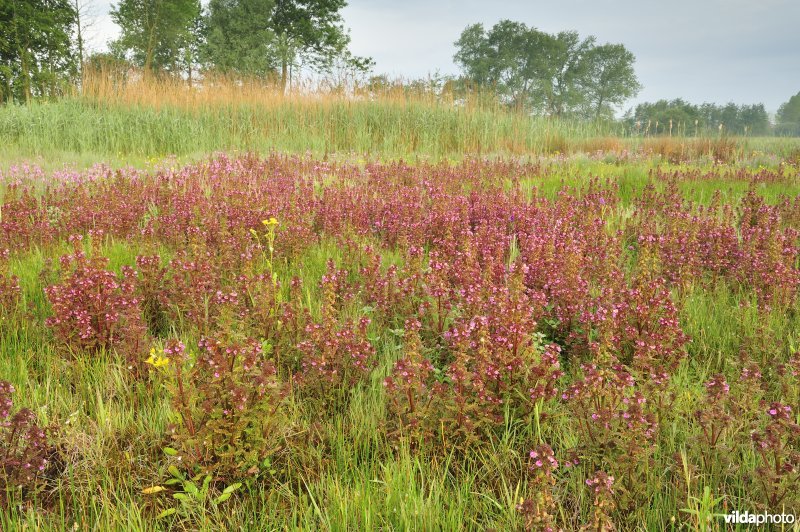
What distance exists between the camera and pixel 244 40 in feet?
132

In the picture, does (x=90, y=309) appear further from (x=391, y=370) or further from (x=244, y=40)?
(x=244, y=40)

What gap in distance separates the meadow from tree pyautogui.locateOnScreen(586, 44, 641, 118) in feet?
308

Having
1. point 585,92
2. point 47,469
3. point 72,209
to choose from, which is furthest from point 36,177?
point 585,92

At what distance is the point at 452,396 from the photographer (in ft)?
8.02

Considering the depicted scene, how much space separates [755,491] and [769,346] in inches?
58.0

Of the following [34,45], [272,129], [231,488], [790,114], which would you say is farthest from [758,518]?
[790,114]

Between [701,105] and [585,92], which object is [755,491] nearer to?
[585,92]

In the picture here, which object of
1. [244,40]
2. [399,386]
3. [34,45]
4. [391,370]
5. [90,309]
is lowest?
[391,370]

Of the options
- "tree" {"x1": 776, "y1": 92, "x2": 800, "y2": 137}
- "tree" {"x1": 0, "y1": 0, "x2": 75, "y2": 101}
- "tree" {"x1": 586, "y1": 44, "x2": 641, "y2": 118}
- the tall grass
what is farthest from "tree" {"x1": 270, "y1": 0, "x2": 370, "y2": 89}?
"tree" {"x1": 776, "y1": 92, "x2": 800, "y2": 137}

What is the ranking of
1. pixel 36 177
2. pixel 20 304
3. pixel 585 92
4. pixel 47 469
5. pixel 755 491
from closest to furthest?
pixel 755 491, pixel 47 469, pixel 20 304, pixel 36 177, pixel 585 92

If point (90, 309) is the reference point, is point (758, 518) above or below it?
below

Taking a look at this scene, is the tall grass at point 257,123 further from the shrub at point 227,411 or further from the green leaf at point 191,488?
the green leaf at point 191,488

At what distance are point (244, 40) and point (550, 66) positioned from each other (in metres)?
56.0

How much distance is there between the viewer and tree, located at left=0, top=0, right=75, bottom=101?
31.7 metres
